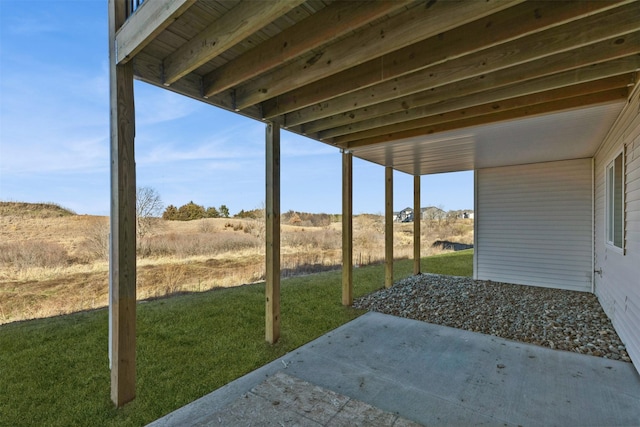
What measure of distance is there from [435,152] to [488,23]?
2713 mm

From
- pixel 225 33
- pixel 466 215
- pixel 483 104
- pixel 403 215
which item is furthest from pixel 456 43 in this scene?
pixel 403 215

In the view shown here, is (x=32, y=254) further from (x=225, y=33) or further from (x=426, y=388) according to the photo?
(x=426, y=388)

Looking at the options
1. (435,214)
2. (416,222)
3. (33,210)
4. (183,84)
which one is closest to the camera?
(183,84)

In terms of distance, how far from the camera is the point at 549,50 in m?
1.82

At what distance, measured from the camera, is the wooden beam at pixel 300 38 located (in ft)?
5.20

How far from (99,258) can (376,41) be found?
Answer: 28.6 ft

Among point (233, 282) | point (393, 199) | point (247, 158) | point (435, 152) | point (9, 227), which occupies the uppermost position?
point (247, 158)

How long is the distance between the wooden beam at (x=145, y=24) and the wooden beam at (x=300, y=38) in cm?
62

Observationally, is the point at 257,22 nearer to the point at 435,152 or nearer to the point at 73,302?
the point at 435,152

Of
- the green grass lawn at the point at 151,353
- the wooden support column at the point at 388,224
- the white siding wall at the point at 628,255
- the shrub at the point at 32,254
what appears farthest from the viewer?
the shrub at the point at 32,254

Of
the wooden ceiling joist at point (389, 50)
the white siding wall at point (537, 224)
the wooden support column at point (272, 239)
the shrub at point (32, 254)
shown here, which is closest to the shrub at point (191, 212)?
the shrub at point (32, 254)

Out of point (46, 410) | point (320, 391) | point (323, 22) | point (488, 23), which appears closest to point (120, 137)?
point (323, 22)

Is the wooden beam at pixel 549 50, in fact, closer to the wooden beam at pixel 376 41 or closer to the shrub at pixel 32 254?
the wooden beam at pixel 376 41

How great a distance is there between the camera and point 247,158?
13.5 metres
